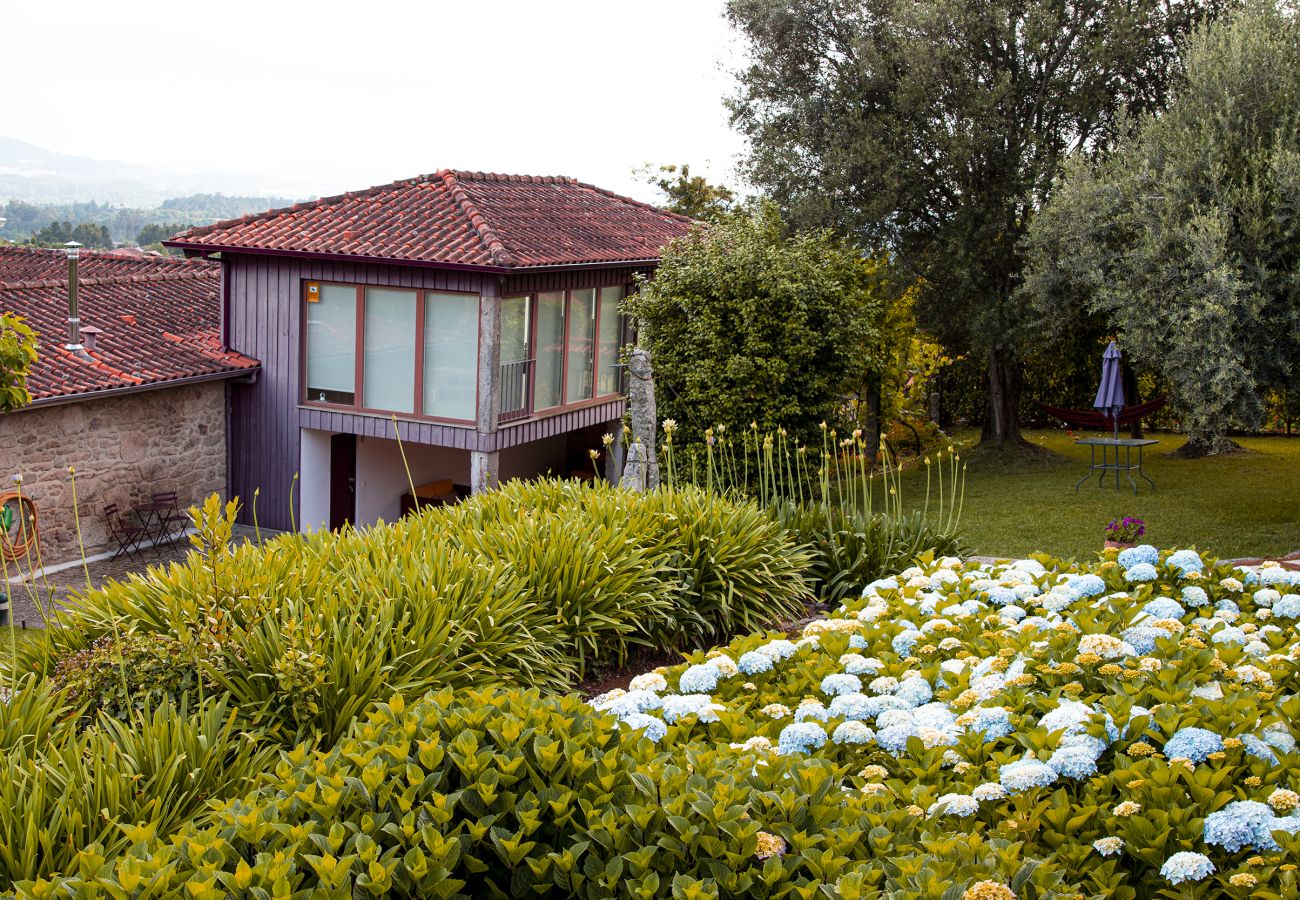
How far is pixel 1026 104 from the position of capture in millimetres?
20750

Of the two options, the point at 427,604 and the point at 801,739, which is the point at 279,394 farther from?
the point at 801,739

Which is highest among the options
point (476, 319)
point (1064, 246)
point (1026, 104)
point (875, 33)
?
point (875, 33)

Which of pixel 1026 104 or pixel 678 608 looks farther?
pixel 1026 104

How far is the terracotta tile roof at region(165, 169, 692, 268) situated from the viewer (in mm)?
17438

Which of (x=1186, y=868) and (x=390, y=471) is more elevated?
(x=1186, y=868)

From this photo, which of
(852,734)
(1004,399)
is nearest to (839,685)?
(852,734)

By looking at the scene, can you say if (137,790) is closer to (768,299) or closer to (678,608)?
(678,608)

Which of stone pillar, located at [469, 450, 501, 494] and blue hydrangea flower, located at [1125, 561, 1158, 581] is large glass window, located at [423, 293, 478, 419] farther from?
blue hydrangea flower, located at [1125, 561, 1158, 581]

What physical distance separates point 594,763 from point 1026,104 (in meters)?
19.8

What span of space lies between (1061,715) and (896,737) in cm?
56

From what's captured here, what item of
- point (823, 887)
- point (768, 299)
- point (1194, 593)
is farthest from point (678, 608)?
point (768, 299)

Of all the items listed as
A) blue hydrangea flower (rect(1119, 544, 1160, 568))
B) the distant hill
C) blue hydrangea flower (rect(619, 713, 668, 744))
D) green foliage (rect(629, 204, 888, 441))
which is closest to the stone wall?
green foliage (rect(629, 204, 888, 441))

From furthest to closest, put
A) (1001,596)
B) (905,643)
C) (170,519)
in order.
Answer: (170,519) → (1001,596) → (905,643)

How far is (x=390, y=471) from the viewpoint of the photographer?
20.5m
